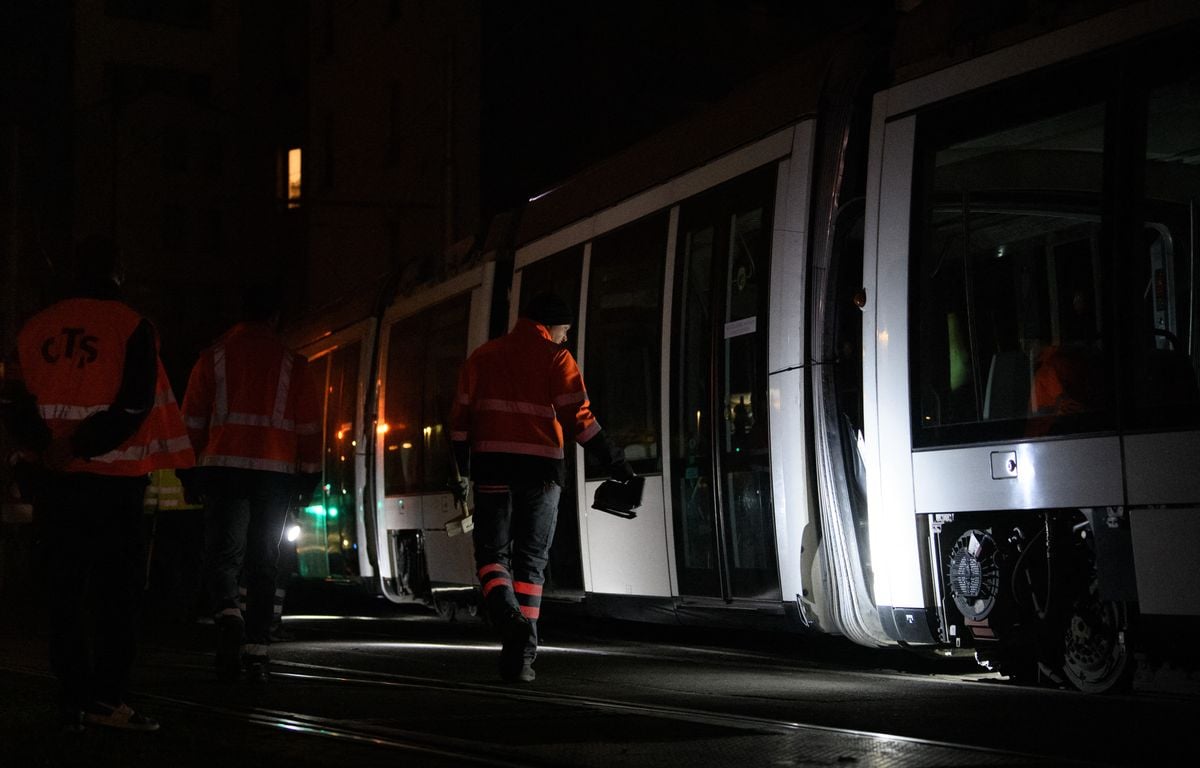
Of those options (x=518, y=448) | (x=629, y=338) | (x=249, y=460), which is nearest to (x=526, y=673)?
(x=518, y=448)

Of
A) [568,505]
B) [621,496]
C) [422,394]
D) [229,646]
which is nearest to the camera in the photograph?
[229,646]

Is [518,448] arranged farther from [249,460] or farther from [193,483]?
[193,483]

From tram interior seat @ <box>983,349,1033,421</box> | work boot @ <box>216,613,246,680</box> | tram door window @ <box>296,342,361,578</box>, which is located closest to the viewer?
tram interior seat @ <box>983,349,1033,421</box>

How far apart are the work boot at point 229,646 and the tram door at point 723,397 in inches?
102

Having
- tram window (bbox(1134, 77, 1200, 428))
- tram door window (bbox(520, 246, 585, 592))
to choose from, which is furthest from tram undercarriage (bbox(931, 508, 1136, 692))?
tram door window (bbox(520, 246, 585, 592))

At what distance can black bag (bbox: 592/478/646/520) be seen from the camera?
28.1 ft

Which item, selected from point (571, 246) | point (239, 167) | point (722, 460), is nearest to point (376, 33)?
point (239, 167)

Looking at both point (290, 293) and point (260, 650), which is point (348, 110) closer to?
point (290, 293)

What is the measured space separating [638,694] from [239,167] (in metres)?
50.7

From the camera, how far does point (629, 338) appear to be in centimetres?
1007

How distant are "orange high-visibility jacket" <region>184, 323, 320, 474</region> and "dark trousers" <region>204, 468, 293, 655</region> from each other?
0.09m

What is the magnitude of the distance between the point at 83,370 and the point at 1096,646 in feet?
13.9

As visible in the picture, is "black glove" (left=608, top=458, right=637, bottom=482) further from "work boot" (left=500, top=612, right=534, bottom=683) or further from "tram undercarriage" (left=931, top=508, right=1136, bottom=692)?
"tram undercarriage" (left=931, top=508, right=1136, bottom=692)

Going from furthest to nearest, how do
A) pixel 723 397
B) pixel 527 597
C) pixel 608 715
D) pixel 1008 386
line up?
pixel 723 397 < pixel 527 597 < pixel 1008 386 < pixel 608 715
